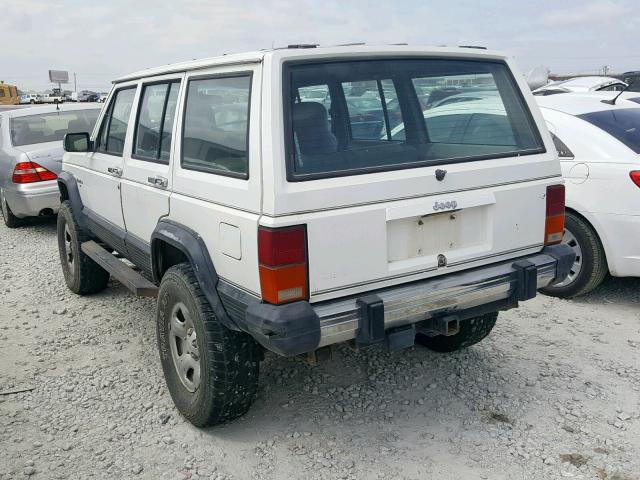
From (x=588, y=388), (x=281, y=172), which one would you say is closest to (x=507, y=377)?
(x=588, y=388)

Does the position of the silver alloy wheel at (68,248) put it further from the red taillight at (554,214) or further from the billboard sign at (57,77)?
the billboard sign at (57,77)

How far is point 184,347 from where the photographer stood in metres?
3.43

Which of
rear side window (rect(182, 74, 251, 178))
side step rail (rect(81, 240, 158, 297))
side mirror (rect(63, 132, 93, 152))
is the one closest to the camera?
rear side window (rect(182, 74, 251, 178))

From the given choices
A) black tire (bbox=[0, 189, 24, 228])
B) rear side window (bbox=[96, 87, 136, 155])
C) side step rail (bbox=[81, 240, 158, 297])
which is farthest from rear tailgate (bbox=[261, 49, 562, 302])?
black tire (bbox=[0, 189, 24, 228])

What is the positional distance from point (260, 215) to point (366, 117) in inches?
36.7

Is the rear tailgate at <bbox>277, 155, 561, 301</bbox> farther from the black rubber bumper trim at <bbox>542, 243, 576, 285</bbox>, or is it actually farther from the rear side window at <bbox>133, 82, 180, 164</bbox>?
the rear side window at <bbox>133, 82, 180, 164</bbox>

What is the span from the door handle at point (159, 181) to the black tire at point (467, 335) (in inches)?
74.2

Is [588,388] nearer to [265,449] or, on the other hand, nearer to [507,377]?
[507,377]

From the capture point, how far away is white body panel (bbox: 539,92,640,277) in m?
4.65

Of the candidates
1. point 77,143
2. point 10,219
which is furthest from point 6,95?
point 77,143

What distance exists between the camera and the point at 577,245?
16.4 ft

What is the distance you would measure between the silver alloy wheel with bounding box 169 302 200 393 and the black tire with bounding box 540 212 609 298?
2897 mm

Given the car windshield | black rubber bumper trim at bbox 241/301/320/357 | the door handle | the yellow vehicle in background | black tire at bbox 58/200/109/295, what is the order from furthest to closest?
the yellow vehicle in background < the car windshield < black tire at bbox 58/200/109/295 < the door handle < black rubber bumper trim at bbox 241/301/320/357

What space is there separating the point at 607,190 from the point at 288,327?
327 centimetres
